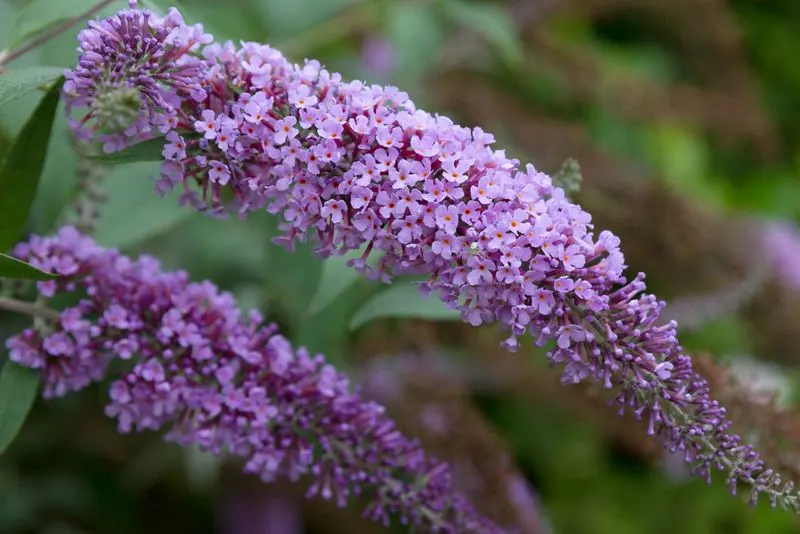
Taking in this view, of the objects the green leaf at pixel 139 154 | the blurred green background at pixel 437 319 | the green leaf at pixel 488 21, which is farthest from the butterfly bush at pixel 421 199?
the green leaf at pixel 488 21

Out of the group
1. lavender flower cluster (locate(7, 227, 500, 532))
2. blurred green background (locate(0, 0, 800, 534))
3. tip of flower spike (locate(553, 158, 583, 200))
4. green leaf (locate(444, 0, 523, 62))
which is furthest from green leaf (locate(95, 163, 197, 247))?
green leaf (locate(444, 0, 523, 62))

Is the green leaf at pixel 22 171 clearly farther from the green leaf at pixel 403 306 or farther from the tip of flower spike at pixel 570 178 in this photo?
the tip of flower spike at pixel 570 178

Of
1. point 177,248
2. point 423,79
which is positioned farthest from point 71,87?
point 423,79

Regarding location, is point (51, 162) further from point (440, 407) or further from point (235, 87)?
point (440, 407)

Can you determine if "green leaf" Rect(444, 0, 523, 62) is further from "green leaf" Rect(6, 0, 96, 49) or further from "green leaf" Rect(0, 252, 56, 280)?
"green leaf" Rect(0, 252, 56, 280)

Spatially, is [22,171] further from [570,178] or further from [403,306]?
[570,178]

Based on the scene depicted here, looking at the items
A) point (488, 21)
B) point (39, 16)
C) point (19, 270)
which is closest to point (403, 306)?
point (19, 270)
